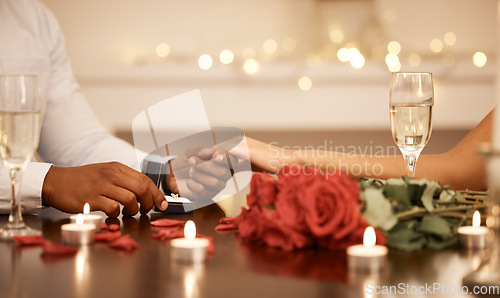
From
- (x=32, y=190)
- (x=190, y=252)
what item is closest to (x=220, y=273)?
(x=190, y=252)

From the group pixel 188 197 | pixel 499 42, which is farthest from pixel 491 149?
pixel 188 197

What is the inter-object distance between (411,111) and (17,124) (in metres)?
0.59

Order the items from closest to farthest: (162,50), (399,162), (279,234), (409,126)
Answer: (279,234) < (409,126) < (399,162) < (162,50)

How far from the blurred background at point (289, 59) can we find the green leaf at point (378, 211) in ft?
8.92

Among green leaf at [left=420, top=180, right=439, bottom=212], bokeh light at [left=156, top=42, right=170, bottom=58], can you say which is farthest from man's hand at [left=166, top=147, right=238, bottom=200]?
bokeh light at [left=156, top=42, right=170, bottom=58]

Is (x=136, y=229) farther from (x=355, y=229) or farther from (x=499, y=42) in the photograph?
(x=499, y=42)

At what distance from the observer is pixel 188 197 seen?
39.9 inches

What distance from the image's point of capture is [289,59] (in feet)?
11.6

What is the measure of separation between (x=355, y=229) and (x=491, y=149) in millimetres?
219

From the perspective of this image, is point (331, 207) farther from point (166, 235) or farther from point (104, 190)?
point (104, 190)

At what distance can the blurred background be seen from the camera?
3363mm

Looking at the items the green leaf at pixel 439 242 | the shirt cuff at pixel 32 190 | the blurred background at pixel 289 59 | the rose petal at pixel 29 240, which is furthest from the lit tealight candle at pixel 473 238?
the blurred background at pixel 289 59

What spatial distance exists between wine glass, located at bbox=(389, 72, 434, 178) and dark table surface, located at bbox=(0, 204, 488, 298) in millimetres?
302

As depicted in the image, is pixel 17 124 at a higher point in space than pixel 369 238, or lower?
higher
